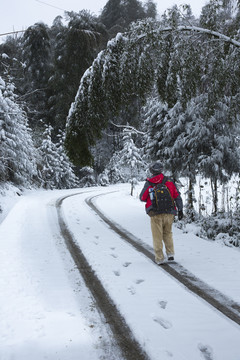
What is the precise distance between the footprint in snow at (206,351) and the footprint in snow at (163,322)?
17.2 inches

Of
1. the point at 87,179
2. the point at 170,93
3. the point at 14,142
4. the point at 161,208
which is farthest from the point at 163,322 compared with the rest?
the point at 87,179

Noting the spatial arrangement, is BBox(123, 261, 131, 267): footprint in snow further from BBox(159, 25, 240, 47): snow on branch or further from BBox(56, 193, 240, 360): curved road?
BBox(159, 25, 240, 47): snow on branch

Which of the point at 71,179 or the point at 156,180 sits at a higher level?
the point at 156,180

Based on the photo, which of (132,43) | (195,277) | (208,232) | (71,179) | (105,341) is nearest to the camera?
(105,341)

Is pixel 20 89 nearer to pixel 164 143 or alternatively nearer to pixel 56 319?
pixel 164 143

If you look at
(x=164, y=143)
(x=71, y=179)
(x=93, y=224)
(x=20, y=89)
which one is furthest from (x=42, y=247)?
(x=20, y=89)

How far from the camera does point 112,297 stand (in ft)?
12.8

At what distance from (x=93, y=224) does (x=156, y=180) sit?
14.5ft

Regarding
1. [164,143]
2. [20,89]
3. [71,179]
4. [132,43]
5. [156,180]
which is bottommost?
[71,179]

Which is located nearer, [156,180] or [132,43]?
[156,180]

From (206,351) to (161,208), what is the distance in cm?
280

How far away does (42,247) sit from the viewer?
6.52 meters

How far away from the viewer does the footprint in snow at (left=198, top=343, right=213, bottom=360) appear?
259 centimetres

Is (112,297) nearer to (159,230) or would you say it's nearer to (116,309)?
(116,309)
